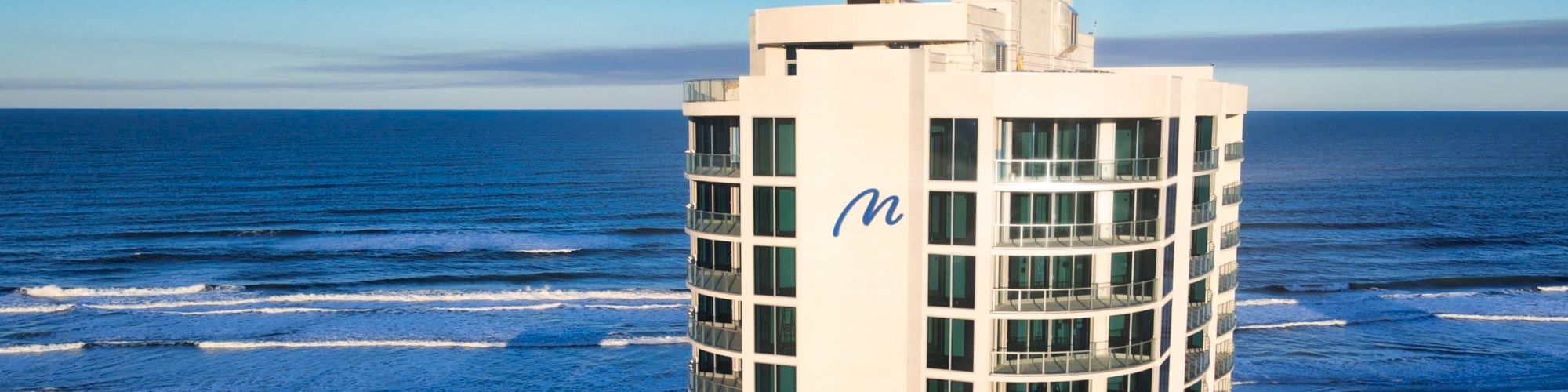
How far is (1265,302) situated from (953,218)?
153 feet

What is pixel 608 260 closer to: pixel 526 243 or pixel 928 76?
pixel 526 243

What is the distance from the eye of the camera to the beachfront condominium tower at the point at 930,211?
1883 cm

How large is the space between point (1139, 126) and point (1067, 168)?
4.60 feet

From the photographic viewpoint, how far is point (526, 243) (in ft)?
260

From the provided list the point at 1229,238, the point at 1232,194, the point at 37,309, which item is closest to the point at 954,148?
the point at 1232,194

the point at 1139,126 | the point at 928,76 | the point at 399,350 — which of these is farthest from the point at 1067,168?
the point at 399,350

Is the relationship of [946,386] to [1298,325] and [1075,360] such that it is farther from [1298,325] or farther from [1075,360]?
[1298,325]

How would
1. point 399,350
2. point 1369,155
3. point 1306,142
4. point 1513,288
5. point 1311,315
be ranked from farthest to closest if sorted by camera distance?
point 1306,142 → point 1369,155 → point 1513,288 → point 1311,315 → point 399,350

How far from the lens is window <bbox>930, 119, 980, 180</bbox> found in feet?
61.3

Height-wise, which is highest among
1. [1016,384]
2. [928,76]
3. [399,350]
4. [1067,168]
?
[928,76]

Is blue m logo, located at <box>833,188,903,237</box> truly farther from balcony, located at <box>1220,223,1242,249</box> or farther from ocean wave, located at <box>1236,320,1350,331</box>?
ocean wave, located at <box>1236,320,1350,331</box>

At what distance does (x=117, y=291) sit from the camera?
207 ft

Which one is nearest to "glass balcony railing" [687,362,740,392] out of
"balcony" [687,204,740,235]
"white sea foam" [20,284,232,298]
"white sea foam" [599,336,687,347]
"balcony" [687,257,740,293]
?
"balcony" [687,257,740,293]

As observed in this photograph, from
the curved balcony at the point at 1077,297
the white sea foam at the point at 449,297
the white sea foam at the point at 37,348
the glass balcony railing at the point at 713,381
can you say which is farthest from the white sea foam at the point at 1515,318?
the white sea foam at the point at 37,348
